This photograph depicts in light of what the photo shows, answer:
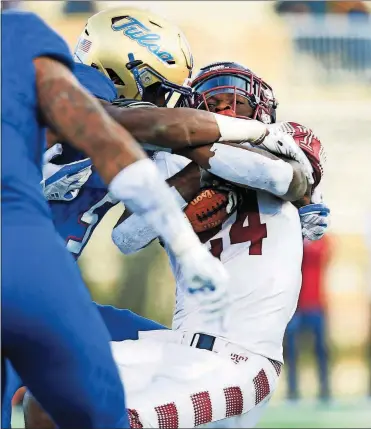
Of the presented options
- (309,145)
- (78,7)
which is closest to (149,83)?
(309,145)

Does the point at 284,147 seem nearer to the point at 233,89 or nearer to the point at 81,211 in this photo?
the point at 233,89

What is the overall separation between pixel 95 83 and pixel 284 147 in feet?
2.08

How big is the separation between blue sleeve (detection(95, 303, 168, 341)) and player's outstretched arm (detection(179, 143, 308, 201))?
526 mm

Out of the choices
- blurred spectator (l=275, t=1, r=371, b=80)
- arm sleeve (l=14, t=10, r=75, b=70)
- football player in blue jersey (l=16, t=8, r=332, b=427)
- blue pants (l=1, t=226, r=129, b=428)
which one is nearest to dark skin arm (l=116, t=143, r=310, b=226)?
football player in blue jersey (l=16, t=8, r=332, b=427)

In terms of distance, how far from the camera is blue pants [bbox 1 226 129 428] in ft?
7.30

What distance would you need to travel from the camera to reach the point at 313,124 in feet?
Answer: 26.8

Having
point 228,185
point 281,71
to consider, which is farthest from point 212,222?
point 281,71

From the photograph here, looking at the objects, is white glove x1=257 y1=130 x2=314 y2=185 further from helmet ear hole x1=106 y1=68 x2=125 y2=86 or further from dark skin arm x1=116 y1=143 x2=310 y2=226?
helmet ear hole x1=106 y1=68 x2=125 y2=86

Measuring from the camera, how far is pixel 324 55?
839 cm

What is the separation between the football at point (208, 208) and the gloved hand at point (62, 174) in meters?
0.39

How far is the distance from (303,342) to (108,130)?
4692 mm

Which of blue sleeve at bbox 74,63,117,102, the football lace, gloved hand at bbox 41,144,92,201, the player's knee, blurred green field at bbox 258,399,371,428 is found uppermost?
blue sleeve at bbox 74,63,117,102

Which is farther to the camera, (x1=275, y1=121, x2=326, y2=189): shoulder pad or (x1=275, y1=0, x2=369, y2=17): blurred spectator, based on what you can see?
(x1=275, y1=0, x2=369, y2=17): blurred spectator

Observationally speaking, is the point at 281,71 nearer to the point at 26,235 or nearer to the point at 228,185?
the point at 228,185
